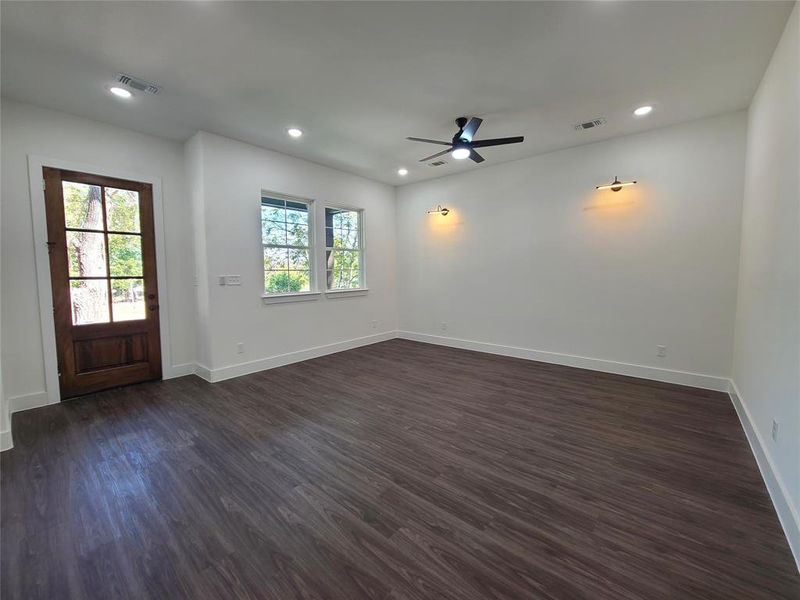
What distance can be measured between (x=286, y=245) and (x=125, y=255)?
1.85 metres

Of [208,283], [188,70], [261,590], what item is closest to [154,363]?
[208,283]

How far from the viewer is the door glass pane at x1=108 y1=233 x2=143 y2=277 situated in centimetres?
380

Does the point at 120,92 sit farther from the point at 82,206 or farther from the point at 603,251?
the point at 603,251

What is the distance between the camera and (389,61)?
2.60 metres

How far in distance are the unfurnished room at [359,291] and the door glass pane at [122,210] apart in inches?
0.9

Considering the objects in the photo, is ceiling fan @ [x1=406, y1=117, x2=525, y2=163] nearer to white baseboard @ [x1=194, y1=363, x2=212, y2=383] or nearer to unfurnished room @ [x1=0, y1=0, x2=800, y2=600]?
unfurnished room @ [x1=0, y1=0, x2=800, y2=600]

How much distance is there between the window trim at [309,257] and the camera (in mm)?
4566

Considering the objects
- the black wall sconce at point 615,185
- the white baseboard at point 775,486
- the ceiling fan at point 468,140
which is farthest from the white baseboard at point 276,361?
the white baseboard at point 775,486

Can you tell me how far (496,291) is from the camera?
5.30m

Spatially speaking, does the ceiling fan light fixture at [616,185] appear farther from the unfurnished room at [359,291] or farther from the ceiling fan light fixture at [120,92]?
the ceiling fan light fixture at [120,92]

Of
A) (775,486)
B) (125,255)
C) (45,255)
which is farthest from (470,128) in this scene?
(45,255)

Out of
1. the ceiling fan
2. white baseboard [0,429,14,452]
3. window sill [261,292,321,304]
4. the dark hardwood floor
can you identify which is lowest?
the dark hardwood floor

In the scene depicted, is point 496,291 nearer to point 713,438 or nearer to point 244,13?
point 713,438

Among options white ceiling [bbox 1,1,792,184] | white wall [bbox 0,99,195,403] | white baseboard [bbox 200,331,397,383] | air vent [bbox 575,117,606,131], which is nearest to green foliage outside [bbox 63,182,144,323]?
white wall [bbox 0,99,195,403]
